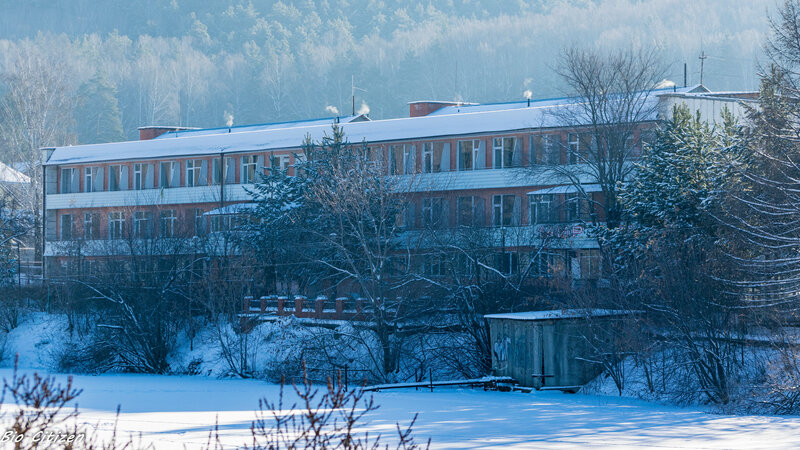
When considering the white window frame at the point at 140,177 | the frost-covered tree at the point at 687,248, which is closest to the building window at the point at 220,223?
the white window frame at the point at 140,177

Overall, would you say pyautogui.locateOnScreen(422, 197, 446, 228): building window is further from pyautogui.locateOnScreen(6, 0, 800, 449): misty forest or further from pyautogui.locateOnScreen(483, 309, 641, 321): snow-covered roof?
pyautogui.locateOnScreen(483, 309, 641, 321): snow-covered roof

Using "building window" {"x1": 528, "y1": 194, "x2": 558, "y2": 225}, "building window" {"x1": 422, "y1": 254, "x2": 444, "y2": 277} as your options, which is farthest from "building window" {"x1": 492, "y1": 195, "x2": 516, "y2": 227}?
"building window" {"x1": 422, "y1": 254, "x2": 444, "y2": 277}

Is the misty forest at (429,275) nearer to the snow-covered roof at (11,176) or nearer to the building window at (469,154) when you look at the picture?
the building window at (469,154)

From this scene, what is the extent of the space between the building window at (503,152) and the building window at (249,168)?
14584 millimetres

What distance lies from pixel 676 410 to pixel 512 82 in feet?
302

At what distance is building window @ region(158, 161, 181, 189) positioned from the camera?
6456 cm

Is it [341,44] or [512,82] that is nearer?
[512,82]

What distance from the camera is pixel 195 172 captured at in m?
63.7

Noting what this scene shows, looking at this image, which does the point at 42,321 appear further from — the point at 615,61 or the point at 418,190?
the point at 615,61

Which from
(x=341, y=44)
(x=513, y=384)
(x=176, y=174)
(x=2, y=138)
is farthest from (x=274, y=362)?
(x=341, y=44)

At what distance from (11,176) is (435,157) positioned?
4185 centimetres

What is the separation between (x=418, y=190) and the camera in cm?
5150

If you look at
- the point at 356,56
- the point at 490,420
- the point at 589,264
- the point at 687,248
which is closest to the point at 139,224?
the point at 589,264

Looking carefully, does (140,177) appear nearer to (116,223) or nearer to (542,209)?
(116,223)
